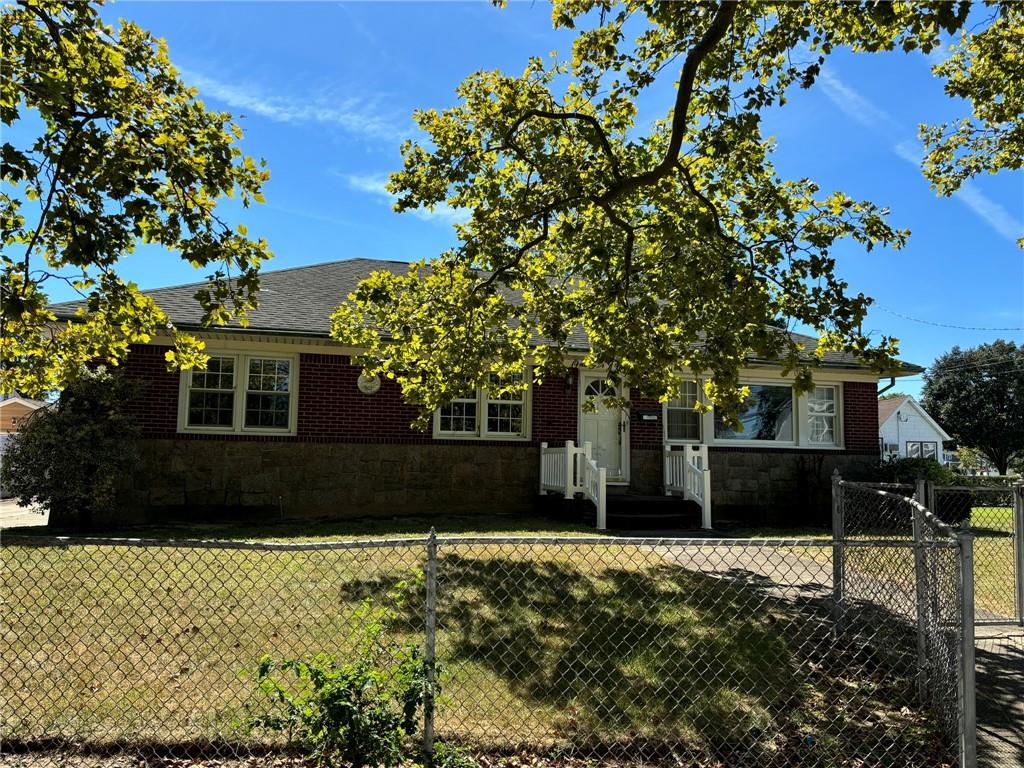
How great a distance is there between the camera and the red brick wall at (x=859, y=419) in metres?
15.4

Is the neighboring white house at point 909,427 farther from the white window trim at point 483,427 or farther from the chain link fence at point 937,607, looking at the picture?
the chain link fence at point 937,607

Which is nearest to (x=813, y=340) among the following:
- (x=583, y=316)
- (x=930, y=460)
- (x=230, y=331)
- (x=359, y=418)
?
(x=930, y=460)

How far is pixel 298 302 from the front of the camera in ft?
45.4

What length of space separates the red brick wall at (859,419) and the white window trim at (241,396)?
1175 centimetres

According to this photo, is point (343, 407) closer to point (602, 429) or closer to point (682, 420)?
point (602, 429)

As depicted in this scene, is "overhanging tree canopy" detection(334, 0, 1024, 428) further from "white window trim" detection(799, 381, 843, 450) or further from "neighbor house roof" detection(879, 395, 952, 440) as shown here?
"neighbor house roof" detection(879, 395, 952, 440)

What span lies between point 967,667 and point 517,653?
9.80 ft

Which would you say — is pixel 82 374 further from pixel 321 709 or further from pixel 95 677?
pixel 321 709

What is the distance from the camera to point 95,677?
4707mm

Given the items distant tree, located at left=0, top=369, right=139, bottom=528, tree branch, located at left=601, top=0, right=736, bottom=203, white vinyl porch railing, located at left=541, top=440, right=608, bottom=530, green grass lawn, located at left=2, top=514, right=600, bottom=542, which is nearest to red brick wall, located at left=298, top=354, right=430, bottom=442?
green grass lawn, located at left=2, top=514, right=600, bottom=542

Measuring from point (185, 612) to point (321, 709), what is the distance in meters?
3.22

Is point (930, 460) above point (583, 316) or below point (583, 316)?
below

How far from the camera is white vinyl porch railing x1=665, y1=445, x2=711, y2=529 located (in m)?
12.6

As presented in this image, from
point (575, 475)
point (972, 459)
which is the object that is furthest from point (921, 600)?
point (972, 459)
